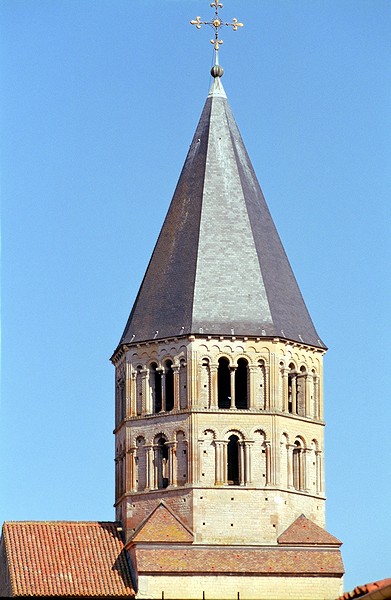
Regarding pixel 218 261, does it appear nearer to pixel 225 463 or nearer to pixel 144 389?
pixel 144 389

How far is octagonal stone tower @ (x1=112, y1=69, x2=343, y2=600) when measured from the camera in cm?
5278

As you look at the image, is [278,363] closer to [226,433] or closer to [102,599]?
[226,433]

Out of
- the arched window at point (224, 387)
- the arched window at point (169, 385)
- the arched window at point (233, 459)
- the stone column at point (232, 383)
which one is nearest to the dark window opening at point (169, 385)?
the arched window at point (169, 385)

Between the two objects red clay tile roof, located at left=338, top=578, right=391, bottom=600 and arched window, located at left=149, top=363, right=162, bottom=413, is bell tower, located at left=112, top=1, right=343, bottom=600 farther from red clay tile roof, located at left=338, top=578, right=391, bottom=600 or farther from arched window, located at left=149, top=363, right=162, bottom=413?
red clay tile roof, located at left=338, top=578, right=391, bottom=600

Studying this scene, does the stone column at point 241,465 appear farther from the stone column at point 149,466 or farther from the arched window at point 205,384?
the stone column at point 149,466

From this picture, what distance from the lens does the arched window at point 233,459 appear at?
54188 millimetres

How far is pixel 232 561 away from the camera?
173 ft

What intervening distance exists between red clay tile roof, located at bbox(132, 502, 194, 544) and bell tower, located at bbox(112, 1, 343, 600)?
0.04m

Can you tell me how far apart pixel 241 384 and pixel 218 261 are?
3768mm

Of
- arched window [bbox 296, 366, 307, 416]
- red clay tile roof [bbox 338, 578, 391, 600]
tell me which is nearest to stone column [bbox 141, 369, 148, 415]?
arched window [bbox 296, 366, 307, 416]

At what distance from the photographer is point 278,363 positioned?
2154 inches

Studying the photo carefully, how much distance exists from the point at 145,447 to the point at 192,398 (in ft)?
7.14

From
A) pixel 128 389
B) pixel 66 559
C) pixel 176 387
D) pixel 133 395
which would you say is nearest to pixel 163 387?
pixel 176 387

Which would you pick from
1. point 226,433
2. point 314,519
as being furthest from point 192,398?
point 314,519
